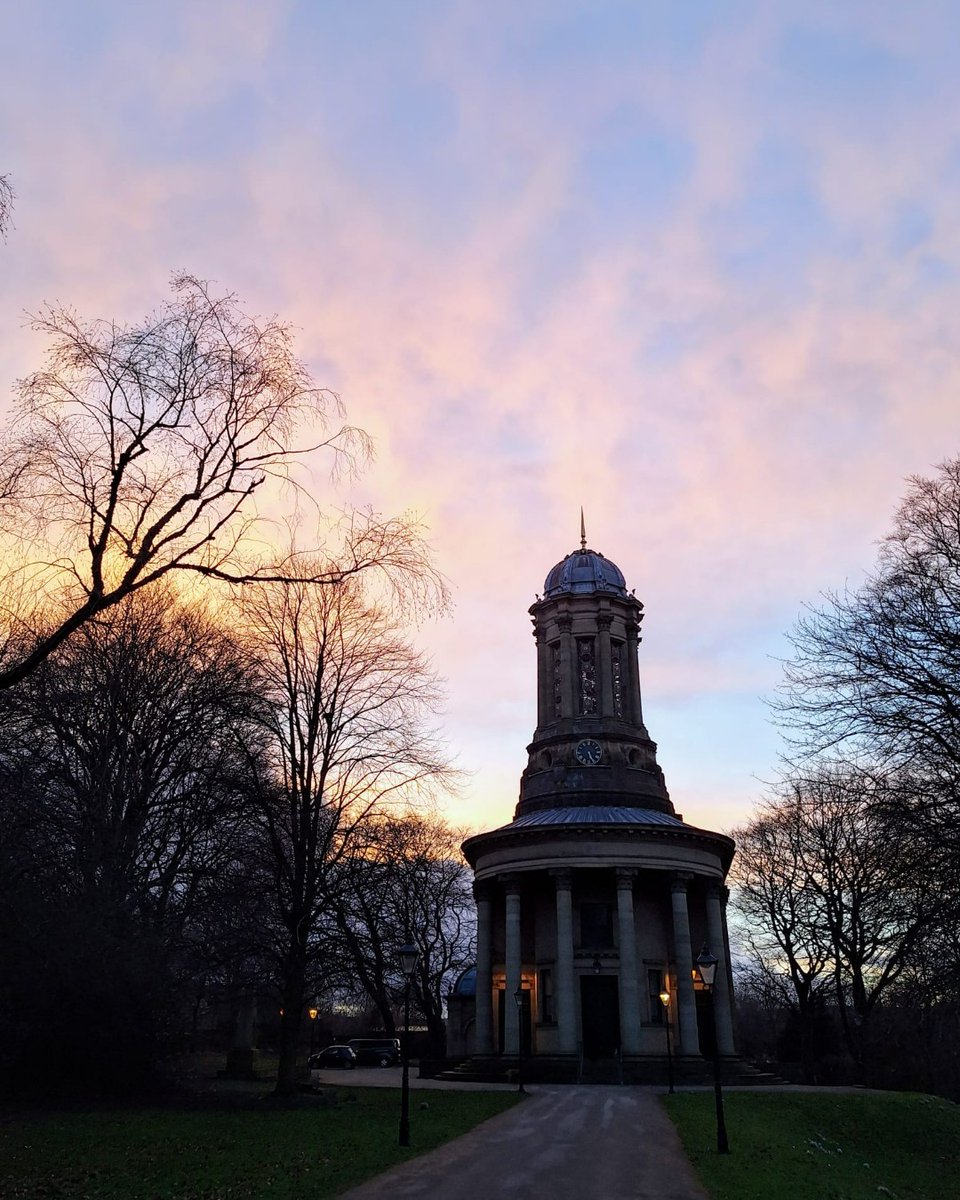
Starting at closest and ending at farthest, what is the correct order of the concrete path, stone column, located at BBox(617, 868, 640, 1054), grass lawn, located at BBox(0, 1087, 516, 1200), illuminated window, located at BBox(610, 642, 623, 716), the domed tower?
1. grass lawn, located at BBox(0, 1087, 516, 1200)
2. the concrete path
3. stone column, located at BBox(617, 868, 640, 1054)
4. the domed tower
5. illuminated window, located at BBox(610, 642, 623, 716)

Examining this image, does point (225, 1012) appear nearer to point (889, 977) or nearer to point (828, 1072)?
point (828, 1072)

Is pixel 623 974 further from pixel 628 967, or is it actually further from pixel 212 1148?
pixel 212 1148

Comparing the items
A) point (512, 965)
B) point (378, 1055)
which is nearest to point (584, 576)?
point (512, 965)

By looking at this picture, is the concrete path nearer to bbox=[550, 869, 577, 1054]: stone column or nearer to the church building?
bbox=[550, 869, 577, 1054]: stone column

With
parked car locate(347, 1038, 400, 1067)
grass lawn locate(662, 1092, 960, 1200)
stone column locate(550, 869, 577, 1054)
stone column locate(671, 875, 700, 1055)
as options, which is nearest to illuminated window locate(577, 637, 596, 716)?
stone column locate(550, 869, 577, 1054)

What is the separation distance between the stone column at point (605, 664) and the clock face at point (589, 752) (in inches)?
81.3

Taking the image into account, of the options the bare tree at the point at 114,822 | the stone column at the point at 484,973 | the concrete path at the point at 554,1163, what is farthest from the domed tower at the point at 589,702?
the concrete path at the point at 554,1163

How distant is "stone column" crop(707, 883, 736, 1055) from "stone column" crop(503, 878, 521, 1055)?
9.38 metres

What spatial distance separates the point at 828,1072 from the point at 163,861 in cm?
4186

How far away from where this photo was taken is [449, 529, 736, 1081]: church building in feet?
142

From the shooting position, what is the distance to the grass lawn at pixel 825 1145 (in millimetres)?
16141

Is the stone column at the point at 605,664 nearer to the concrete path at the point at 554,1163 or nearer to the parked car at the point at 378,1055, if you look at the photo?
the concrete path at the point at 554,1163

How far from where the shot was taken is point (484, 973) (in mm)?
47750

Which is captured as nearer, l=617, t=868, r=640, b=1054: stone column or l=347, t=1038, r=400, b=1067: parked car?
l=617, t=868, r=640, b=1054: stone column
